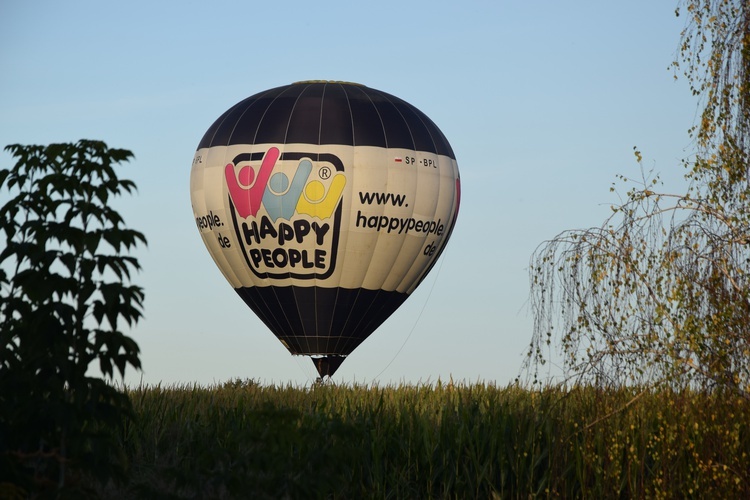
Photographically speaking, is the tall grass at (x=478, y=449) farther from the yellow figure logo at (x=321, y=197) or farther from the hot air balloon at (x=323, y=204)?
the hot air balloon at (x=323, y=204)

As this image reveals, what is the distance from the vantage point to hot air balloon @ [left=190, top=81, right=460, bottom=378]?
28828mm

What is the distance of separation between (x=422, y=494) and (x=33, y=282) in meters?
8.19

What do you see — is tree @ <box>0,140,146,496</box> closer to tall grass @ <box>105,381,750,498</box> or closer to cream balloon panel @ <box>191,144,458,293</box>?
tall grass @ <box>105,381,750,498</box>

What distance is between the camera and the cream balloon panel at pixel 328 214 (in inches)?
1133

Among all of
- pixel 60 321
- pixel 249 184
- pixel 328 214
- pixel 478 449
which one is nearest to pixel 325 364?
pixel 328 214

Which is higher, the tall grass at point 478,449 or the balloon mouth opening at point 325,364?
the balloon mouth opening at point 325,364

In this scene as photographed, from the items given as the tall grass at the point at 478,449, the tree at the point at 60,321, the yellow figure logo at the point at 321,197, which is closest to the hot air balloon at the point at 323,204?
the yellow figure logo at the point at 321,197

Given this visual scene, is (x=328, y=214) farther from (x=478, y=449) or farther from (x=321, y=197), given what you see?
(x=478, y=449)

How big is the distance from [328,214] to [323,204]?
0.31 m

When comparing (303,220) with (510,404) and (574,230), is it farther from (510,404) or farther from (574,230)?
(574,230)

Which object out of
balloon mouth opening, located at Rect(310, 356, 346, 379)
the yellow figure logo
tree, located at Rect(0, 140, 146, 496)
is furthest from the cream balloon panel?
tree, located at Rect(0, 140, 146, 496)

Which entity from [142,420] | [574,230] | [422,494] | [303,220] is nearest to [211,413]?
[142,420]

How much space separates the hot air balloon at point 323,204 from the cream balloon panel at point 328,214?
0.03 m

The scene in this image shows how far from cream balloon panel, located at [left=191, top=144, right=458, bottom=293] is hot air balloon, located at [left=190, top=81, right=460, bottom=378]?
0.03m
